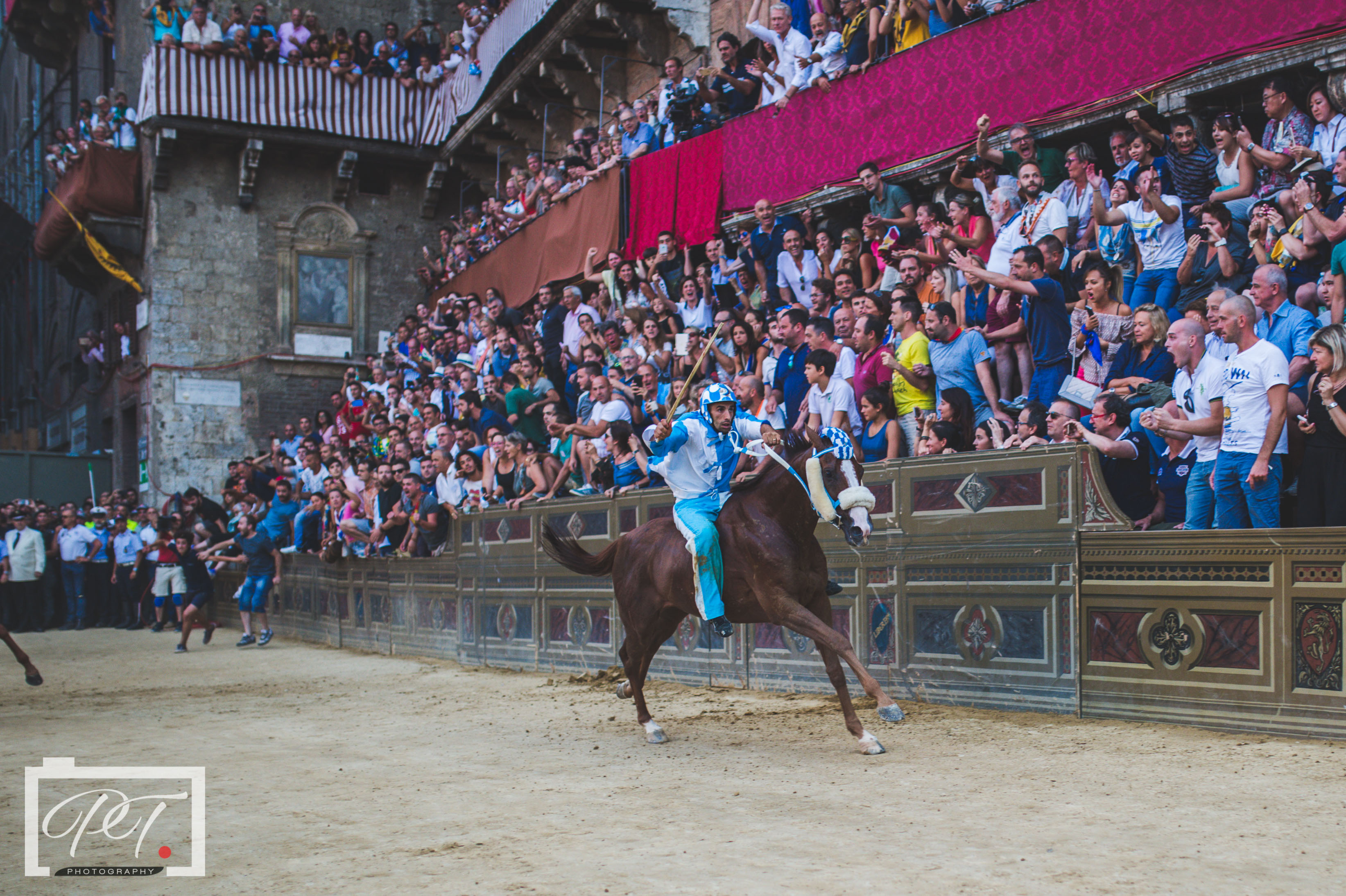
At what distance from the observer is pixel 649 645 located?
28.5 feet

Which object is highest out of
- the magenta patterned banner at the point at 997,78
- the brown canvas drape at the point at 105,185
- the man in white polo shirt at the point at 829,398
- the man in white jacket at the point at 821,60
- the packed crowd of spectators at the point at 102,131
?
the packed crowd of spectators at the point at 102,131

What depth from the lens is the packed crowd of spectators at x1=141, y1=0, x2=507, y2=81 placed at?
1105 inches

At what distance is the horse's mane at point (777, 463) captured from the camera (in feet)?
25.3

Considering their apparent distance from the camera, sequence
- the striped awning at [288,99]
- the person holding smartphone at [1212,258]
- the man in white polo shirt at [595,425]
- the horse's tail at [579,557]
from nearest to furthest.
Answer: the person holding smartphone at [1212,258] < the horse's tail at [579,557] < the man in white polo shirt at [595,425] < the striped awning at [288,99]

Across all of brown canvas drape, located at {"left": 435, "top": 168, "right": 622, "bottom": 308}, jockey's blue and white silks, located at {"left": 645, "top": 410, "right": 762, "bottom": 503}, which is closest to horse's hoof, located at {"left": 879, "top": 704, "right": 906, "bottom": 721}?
jockey's blue and white silks, located at {"left": 645, "top": 410, "right": 762, "bottom": 503}

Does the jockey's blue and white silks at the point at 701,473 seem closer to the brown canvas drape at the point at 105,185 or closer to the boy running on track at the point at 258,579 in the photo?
the boy running on track at the point at 258,579

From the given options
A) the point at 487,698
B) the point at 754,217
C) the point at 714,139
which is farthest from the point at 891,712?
the point at 714,139

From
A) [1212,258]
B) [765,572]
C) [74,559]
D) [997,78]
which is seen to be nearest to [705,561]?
[765,572]

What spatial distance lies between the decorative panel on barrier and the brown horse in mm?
1606

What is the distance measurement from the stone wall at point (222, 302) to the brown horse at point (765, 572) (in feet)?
75.2

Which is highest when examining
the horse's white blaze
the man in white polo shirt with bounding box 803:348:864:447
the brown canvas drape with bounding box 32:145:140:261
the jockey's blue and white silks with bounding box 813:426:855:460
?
the brown canvas drape with bounding box 32:145:140:261

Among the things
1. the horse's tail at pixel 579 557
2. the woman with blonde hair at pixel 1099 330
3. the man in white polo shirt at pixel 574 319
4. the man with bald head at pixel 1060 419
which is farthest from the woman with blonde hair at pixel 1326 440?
the man in white polo shirt at pixel 574 319

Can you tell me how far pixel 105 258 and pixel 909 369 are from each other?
25781 mm

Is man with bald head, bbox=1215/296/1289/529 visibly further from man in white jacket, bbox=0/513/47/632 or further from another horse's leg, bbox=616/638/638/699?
man in white jacket, bbox=0/513/47/632
